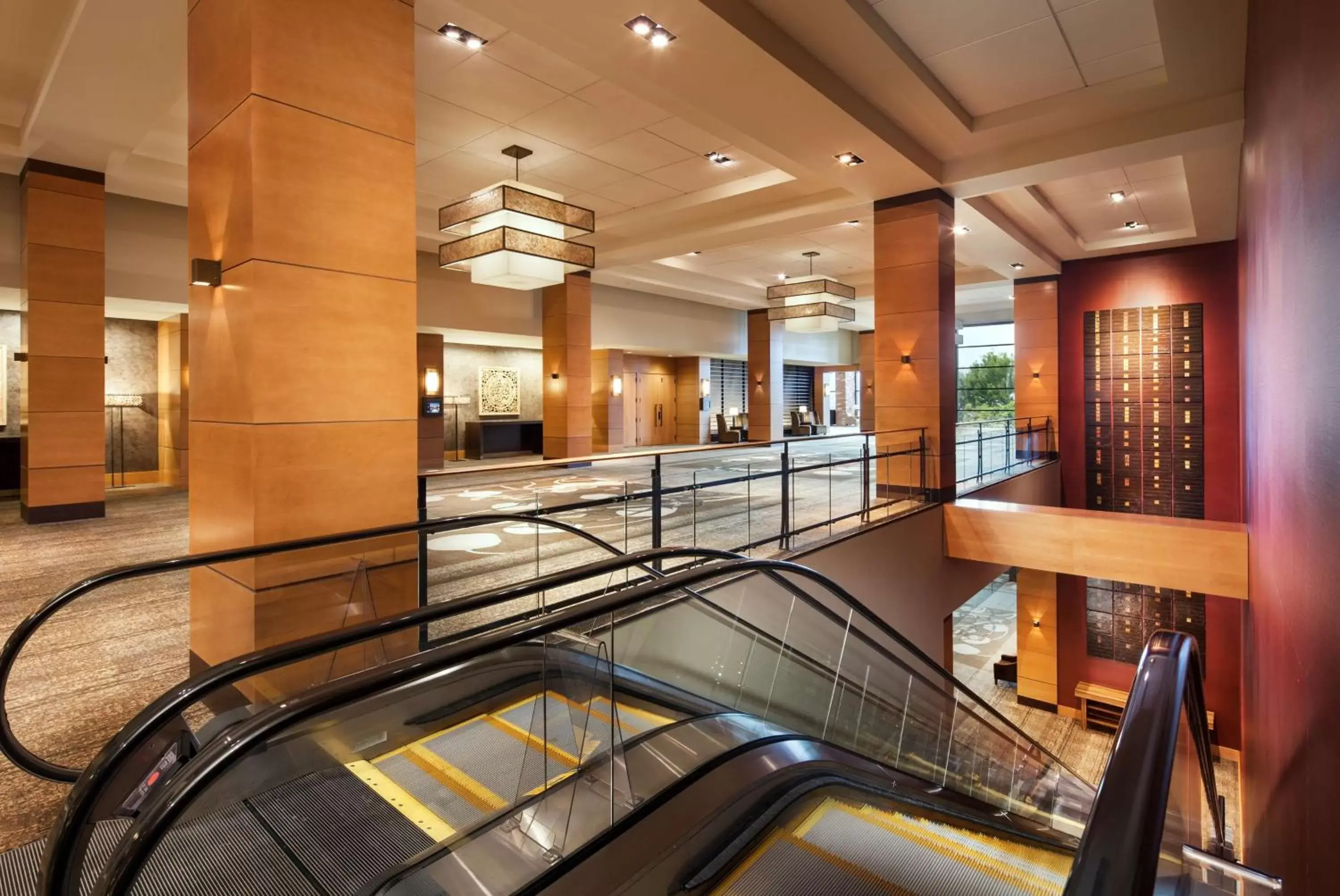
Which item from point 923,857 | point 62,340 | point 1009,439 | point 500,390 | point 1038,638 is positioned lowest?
point 1038,638

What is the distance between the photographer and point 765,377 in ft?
58.9

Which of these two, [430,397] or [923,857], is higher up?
[430,397]

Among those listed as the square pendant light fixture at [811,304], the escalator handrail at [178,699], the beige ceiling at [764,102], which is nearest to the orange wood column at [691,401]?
the square pendant light fixture at [811,304]

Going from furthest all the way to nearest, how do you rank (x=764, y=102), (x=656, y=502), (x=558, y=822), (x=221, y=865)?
(x=764, y=102) < (x=656, y=502) < (x=558, y=822) < (x=221, y=865)

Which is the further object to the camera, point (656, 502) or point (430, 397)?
point (430, 397)

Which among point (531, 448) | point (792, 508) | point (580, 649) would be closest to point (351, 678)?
point (580, 649)

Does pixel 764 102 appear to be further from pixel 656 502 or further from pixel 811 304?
pixel 811 304

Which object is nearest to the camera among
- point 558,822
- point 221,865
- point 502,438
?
point 221,865

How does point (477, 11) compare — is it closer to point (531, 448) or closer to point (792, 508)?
point (792, 508)

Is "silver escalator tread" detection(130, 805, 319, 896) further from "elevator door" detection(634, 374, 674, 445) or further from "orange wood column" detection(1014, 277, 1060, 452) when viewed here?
"elevator door" detection(634, 374, 674, 445)

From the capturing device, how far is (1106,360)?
12.3m

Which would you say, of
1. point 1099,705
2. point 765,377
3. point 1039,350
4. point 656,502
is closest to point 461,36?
point 656,502

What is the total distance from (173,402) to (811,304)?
10772 millimetres

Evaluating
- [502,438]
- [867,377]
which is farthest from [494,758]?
[867,377]
